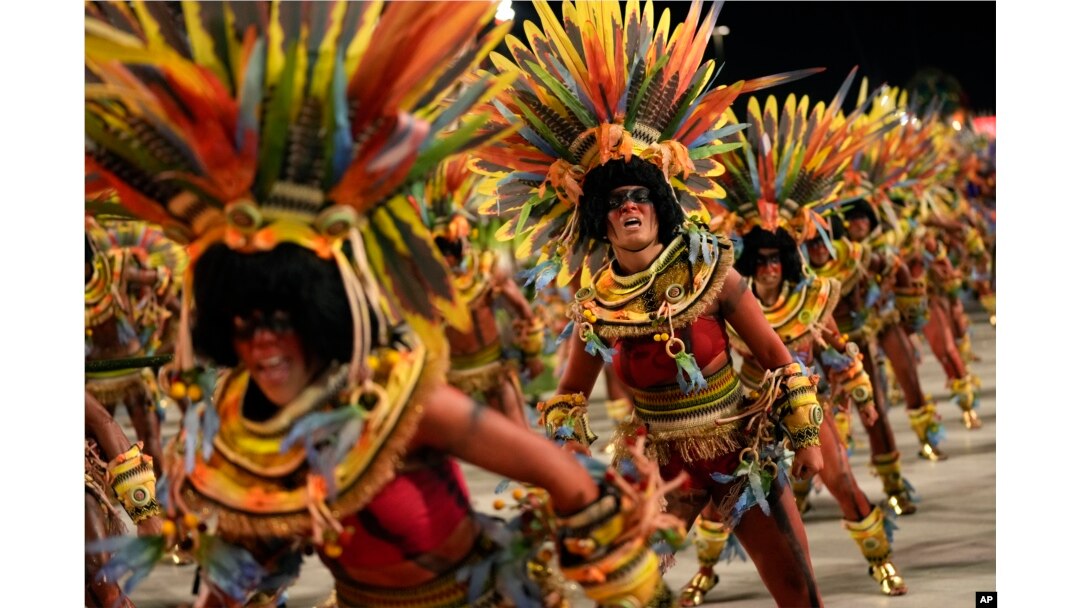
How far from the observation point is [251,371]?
9.07ft

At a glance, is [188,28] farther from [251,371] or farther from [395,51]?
[251,371]

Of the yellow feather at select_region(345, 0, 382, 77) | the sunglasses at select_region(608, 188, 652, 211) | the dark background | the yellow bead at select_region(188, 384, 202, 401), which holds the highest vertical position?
the dark background

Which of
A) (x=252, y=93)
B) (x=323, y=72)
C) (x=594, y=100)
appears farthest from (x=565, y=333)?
(x=252, y=93)

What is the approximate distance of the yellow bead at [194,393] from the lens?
284 centimetres

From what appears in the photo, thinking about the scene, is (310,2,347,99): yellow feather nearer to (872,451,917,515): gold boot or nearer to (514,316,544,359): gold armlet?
(872,451,917,515): gold boot

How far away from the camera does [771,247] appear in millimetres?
6066

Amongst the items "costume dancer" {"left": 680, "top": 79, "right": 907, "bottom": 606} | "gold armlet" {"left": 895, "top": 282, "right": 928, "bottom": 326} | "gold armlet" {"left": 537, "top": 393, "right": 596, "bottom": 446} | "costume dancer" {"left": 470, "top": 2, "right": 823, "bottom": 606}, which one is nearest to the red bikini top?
"costume dancer" {"left": 470, "top": 2, "right": 823, "bottom": 606}

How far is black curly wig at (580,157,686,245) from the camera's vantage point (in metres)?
4.38

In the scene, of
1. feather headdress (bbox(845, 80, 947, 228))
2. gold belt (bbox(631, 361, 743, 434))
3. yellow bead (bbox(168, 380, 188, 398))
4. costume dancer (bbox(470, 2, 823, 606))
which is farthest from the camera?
feather headdress (bbox(845, 80, 947, 228))

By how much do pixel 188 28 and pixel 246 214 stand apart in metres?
0.36

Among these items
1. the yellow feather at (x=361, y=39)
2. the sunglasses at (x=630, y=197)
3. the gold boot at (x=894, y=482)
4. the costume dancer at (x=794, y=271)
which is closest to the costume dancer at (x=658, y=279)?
the sunglasses at (x=630, y=197)

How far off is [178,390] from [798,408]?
2130 millimetres

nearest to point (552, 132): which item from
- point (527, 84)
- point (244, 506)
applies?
point (527, 84)

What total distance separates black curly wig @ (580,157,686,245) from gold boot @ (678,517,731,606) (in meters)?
1.74
